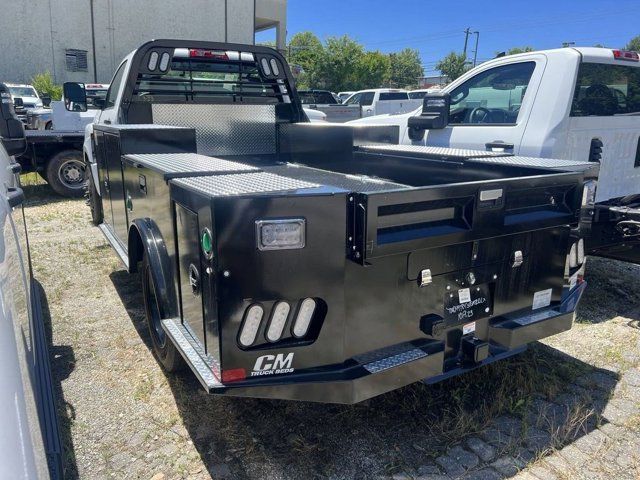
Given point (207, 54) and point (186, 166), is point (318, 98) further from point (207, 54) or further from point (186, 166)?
point (186, 166)

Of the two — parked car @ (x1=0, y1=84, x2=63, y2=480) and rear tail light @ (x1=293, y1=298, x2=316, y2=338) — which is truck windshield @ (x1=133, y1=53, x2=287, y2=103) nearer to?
parked car @ (x1=0, y1=84, x2=63, y2=480)

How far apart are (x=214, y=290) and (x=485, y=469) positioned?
5.34 ft

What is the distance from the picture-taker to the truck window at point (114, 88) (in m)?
5.49

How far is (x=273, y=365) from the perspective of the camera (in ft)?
7.59

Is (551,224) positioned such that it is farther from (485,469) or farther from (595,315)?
(595,315)

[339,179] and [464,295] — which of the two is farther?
[339,179]

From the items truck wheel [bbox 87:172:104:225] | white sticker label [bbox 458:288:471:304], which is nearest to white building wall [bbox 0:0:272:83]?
truck wheel [bbox 87:172:104:225]

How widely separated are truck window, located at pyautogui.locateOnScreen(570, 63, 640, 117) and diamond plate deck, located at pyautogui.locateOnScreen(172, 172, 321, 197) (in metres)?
2.98

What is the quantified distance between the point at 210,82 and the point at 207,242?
3.79 meters

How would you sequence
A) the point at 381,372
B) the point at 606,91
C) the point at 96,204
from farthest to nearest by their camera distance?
the point at 96,204, the point at 606,91, the point at 381,372

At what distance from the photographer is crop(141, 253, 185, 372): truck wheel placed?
3197 millimetres

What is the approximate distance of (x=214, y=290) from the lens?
2.17m

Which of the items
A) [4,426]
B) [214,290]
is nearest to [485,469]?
[214,290]

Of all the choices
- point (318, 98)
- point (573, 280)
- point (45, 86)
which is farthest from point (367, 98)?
point (573, 280)
